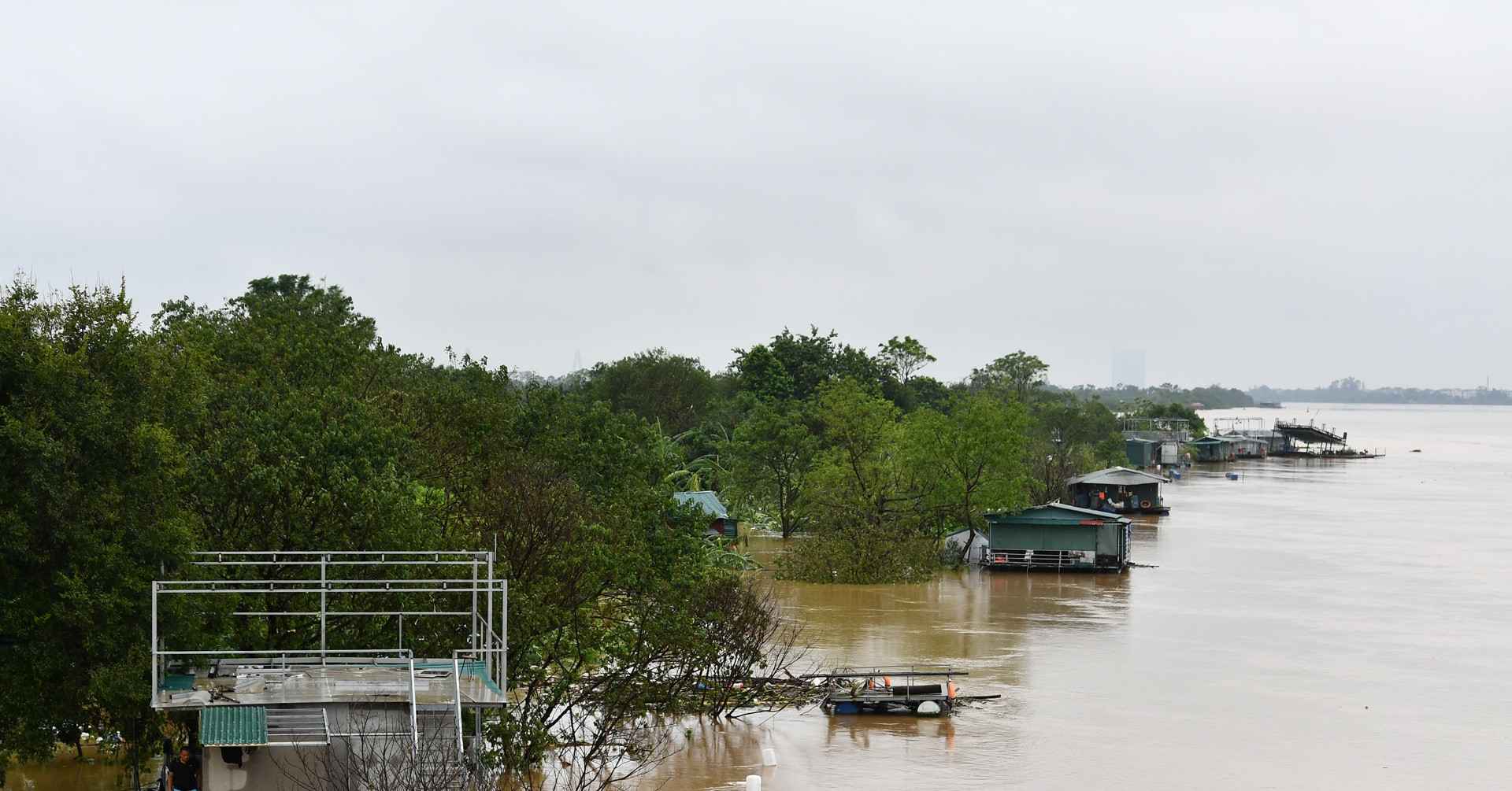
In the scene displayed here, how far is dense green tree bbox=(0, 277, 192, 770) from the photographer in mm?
13133

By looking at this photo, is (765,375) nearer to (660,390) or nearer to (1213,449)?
(660,390)

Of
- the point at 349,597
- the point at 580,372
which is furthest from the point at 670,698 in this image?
the point at 580,372

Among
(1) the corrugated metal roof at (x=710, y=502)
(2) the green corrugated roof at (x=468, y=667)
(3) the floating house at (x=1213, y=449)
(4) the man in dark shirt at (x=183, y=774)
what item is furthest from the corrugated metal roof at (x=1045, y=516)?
(3) the floating house at (x=1213, y=449)

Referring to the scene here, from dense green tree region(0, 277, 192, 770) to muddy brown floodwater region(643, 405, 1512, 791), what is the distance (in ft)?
25.2

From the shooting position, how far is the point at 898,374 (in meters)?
83.6

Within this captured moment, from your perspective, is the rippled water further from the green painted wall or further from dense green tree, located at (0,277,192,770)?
dense green tree, located at (0,277,192,770)

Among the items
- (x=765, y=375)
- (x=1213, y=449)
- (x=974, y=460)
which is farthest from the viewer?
(x=1213, y=449)

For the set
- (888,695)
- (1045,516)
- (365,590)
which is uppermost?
Result: (365,590)

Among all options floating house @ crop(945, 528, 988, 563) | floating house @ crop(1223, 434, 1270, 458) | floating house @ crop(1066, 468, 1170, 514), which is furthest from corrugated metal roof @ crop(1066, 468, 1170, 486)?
floating house @ crop(1223, 434, 1270, 458)

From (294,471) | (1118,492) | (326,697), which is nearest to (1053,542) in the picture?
(1118,492)

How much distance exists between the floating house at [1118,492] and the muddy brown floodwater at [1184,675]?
881 cm

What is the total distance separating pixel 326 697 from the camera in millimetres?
11766

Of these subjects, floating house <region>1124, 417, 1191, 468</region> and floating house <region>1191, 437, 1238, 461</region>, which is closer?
floating house <region>1124, 417, 1191, 468</region>

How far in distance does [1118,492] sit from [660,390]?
26.0 m
